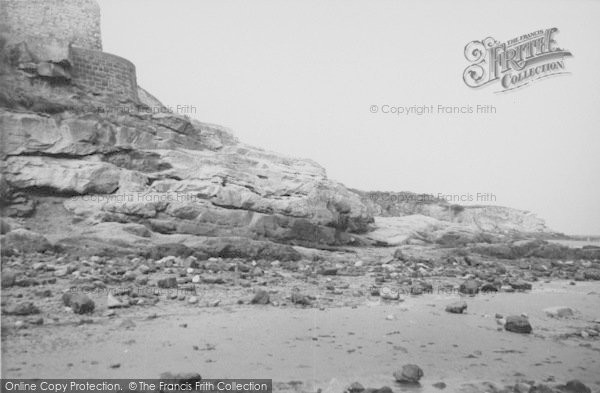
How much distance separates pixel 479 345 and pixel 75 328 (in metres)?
4.37

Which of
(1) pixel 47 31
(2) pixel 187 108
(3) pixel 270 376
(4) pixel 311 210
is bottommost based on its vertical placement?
(3) pixel 270 376

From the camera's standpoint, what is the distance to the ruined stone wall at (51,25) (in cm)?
1622

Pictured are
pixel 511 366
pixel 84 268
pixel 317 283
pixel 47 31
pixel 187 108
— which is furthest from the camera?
A: pixel 47 31

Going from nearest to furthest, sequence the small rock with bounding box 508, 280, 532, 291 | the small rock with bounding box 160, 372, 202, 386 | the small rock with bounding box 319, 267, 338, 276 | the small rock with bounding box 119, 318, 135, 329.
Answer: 1. the small rock with bounding box 160, 372, 202, 386
2. the small rock with bounding box 119, 318, 135, 329
3. the small rock with bounding box 508, 280, 532, 291
4. the small rock with bounding box 319, 267, 338, 276

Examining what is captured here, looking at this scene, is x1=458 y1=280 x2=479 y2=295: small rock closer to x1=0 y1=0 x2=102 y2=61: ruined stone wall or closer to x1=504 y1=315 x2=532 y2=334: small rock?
x1=504 y1=315 x2=532 y2=334: small rock

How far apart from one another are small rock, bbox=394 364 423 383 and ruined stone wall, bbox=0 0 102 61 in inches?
690

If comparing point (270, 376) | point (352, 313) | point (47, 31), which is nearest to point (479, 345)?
point (352, 313)

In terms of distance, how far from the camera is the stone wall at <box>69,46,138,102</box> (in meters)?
17.3

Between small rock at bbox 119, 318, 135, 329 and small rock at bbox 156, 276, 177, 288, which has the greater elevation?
small rock at bbox 156, 276, 177, 288

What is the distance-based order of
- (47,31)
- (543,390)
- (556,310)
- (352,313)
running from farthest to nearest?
(47,31)
(556,310)
(352,313)
(543,390)

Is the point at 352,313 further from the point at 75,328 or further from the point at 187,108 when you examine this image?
the point at 187,108

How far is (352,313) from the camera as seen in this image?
6039 millimetres

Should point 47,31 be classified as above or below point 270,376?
above

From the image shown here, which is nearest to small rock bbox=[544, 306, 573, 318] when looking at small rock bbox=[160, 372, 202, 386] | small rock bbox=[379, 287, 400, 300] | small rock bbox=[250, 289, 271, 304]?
small rock bbox=[379, 287, 400, 300]
